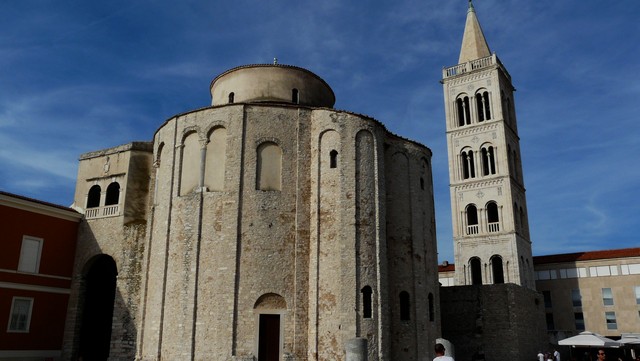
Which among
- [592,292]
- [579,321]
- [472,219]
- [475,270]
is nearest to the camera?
[475,270]

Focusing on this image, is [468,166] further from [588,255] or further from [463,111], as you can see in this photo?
[588,255]

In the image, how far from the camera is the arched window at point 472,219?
1636 inches

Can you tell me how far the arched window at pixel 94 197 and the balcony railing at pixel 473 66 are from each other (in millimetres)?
31230

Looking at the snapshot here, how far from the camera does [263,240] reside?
21906 mm

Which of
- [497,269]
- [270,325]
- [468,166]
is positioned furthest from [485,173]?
[270,325]

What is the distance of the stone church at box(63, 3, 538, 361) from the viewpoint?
2123cm

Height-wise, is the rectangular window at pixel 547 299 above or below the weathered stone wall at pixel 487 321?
above

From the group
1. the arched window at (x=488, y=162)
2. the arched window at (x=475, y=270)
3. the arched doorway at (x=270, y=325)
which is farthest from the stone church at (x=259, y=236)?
the arched window at (x=488, y=162)

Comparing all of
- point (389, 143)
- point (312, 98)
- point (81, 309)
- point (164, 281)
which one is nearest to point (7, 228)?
point (81, 309)

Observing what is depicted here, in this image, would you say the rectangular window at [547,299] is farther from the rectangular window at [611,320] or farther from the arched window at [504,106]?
the arched window at [504,106]

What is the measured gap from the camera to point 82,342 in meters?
25.3

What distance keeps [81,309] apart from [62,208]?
4.85 metres

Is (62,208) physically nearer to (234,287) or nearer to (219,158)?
(219,158)

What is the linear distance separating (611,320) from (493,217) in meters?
12.9
